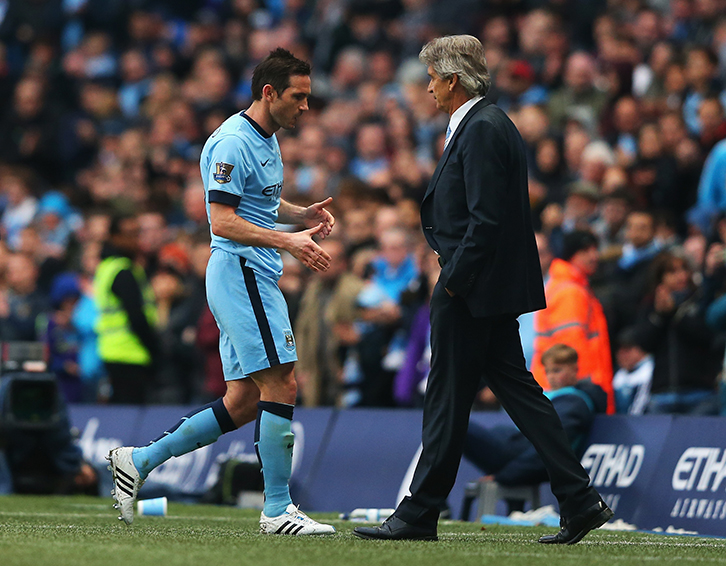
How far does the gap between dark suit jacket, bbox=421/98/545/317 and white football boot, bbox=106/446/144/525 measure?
2168mm

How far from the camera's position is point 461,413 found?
686 cm

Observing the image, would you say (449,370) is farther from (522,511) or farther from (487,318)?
(522,511)

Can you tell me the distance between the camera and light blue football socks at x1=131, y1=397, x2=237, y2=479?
7.54 meters

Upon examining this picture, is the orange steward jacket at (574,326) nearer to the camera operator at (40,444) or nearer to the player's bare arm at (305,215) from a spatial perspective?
the player's bare arm at (305,215)

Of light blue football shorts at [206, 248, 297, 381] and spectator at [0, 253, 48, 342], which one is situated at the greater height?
light blue football shorts at [206, 248, 297, 381]

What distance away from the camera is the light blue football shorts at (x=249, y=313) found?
23.7 feet

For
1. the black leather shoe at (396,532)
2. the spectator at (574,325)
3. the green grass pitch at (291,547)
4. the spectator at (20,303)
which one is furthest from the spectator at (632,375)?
the spectator at (20,303)

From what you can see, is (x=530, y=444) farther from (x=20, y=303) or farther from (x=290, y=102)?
(x=20, y=303)

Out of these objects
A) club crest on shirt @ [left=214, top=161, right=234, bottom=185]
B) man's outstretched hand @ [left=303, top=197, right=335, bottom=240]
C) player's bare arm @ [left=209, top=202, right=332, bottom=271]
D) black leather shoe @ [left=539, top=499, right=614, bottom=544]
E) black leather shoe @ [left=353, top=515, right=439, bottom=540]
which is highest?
club crest on shirt @ [left=214, top=161, right=234, bottom=185]

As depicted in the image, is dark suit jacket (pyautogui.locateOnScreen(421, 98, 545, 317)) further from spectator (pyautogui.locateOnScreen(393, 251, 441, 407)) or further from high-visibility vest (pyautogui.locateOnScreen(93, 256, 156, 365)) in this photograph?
high-visibility vest (pyautogui.locateOnScreen(93, 256, 156, 365))

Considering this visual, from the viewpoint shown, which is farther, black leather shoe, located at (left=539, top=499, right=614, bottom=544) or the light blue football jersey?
the light blue football jersey

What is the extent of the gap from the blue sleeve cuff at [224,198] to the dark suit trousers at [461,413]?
1.23m

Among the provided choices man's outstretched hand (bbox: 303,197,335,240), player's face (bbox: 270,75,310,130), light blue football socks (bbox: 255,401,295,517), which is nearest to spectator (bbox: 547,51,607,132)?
man's outstretched hand (bbox: 303,197,335,240)

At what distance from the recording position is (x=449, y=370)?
6.89m
